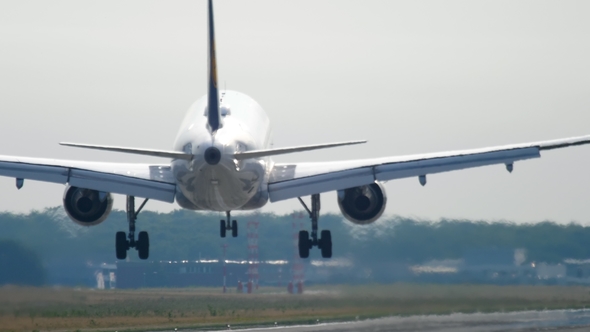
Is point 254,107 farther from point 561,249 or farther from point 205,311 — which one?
point 561,249

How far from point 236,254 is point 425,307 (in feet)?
30.2

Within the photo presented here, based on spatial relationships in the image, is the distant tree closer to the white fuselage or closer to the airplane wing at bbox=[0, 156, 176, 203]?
the airplane wing at bbox=[0, 156, 176, 203]

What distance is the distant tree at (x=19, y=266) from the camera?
42500mm

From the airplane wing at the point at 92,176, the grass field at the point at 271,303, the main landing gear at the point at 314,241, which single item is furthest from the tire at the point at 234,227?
the airplane wing at the point at 92,176

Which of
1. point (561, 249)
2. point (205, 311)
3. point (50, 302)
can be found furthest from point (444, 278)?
point (50, 302)

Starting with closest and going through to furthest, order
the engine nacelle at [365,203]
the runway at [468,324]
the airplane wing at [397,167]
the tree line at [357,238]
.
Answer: the airplane wing at [397,167] < the runway at [468,324] < the engine nacelle at [365,203] < the tree line at [357,238]

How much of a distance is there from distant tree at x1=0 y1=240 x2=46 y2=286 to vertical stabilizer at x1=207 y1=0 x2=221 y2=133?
9635 millimetres

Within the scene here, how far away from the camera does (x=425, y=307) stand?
43.1m

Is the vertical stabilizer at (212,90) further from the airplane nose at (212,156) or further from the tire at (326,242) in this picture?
the tire at (326,242)

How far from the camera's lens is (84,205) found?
42.5 m

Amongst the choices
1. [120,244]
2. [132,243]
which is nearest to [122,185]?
[120,244]

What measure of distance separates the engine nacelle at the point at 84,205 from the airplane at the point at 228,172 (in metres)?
0.03

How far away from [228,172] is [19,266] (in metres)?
10.4

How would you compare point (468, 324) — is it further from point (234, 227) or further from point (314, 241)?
point (234, 227)
